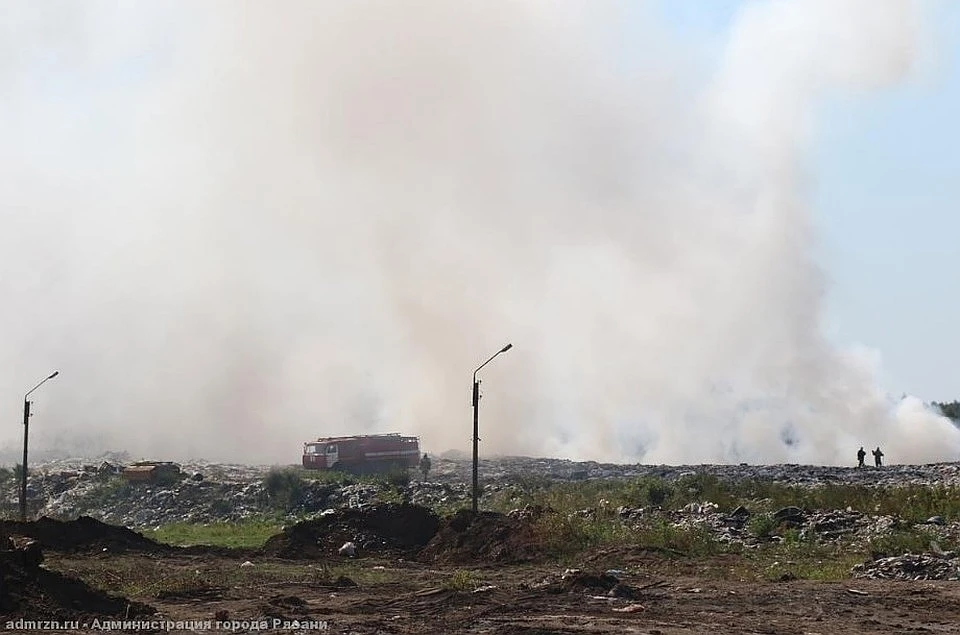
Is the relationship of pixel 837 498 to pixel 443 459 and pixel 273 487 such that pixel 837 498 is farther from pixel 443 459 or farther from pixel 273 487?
pixel 443 459

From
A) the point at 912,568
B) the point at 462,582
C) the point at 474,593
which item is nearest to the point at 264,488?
the point at 462,582

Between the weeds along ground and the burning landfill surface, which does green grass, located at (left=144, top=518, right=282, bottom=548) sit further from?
the burning landfill surface

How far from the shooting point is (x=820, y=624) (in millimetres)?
16281

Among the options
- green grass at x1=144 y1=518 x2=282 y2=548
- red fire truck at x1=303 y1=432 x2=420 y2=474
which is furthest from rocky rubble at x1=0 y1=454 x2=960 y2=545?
red fire truck at x1=303 y1=432 x2=420 y2=474

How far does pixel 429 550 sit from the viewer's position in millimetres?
29594

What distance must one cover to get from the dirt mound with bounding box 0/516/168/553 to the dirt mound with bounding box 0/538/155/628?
42.0ft

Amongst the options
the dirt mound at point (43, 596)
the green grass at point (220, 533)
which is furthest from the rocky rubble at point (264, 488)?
the dirt mound at point (43, 596)

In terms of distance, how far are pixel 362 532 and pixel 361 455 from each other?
2695 cm

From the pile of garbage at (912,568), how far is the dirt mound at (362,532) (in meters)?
13.0

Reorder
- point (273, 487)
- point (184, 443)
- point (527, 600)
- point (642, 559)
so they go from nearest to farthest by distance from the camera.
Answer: point (527, 600) → point (642, 559) → point (273, 487) → point (184, 443)

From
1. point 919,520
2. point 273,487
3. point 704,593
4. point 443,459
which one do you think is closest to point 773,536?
point 919,520

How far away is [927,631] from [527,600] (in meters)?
6.24

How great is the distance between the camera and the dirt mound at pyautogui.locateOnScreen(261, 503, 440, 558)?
3005 cm

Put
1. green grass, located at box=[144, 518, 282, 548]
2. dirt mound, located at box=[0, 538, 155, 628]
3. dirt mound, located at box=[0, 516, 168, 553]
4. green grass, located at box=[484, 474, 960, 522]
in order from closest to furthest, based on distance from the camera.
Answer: dirt mound, located at box=[0, 538, 155, 628] → green grass, located at box=[484, 474, 960, 522] → dirt mound, located at box=[0, 516, 168, 553] → green grass, located at box=[144, 518, 282, 548]
